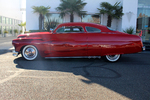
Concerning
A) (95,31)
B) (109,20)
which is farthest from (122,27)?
(95,31)

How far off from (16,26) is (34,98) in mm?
44361

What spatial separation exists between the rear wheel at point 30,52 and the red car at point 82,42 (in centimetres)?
6

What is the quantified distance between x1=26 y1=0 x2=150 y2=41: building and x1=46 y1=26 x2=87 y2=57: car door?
8645mm

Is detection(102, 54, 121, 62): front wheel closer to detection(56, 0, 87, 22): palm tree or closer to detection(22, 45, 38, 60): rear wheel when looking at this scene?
detection(22, 45, 38, 60): rear wheel

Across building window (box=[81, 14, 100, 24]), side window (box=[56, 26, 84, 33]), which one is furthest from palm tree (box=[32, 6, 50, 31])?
side window (box=[56, 26, 84, 33])

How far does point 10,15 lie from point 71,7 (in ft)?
92.9

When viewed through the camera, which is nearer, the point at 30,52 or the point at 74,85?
the point at 74,85

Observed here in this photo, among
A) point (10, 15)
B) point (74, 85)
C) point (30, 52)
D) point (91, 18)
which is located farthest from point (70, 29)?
point (10, 15)

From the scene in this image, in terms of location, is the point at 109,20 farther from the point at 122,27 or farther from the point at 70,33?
the point at 70,33

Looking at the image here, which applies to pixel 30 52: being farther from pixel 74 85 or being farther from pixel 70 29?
pixel 74 85

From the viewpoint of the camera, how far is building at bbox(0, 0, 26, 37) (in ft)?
111

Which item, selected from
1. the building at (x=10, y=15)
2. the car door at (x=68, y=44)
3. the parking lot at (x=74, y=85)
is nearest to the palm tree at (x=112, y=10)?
the car door at (x=68, y=44)

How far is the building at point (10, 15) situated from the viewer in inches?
1329

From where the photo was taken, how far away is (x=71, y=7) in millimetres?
15188
